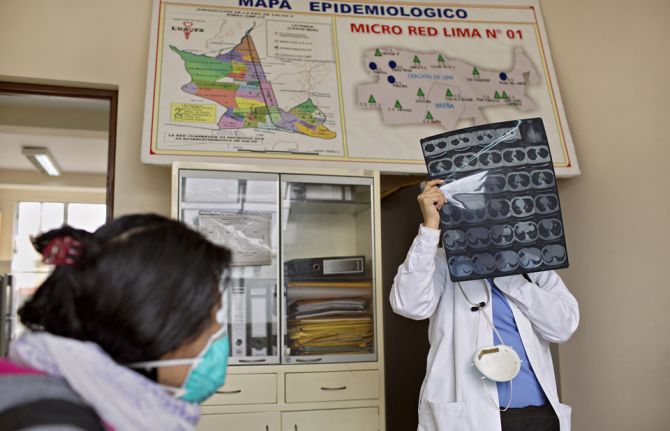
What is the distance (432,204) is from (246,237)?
3.35ft

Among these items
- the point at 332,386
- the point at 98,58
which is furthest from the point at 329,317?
the point at 98,58

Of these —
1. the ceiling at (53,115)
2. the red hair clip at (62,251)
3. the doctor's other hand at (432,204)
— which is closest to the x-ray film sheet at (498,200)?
the doctor's other hand at (432,204)

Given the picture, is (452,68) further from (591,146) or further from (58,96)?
(58,96)

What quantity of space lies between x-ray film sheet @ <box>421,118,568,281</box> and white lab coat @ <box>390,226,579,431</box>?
0.09 m

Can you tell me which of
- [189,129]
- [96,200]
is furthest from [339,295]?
[96,200]

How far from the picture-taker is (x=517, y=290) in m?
1.94

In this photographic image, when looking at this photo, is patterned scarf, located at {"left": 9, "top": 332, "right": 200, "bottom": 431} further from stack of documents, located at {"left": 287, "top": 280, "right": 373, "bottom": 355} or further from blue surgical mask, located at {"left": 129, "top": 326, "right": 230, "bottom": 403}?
stack of documents, located at {"left": 287, "top": 280, "right": 373, "bottom": 355}

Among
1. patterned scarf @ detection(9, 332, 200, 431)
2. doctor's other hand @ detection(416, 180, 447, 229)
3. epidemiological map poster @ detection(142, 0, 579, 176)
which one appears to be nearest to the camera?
patterned scarf @ detection(9, 332, 200, 431)

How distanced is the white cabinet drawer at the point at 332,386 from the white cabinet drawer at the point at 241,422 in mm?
101

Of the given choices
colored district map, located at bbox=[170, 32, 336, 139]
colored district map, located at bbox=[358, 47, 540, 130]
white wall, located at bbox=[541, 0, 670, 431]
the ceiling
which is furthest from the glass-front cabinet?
white wall, located at bbox=[541, 0, 670, 431]

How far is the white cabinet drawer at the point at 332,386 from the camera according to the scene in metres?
2.53

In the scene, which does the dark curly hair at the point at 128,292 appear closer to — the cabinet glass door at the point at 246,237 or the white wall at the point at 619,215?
the cabinet glass door at the point at 246,237

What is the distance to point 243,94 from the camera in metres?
2.86

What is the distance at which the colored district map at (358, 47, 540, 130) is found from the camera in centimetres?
303
